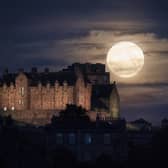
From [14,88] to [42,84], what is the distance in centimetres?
396

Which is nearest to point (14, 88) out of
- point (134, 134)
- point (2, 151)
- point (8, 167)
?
point (134, 134)

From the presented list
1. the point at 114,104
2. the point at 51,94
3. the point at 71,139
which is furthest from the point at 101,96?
the point at 71,139

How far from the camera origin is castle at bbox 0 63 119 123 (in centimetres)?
18838

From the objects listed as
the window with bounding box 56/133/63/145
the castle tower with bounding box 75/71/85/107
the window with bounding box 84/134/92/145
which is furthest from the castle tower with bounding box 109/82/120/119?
the window with bounding box 56/133/63/145

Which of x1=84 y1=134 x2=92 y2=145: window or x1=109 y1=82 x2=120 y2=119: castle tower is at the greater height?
x1=109 y1=82 x2=120 y2=119: castle tower

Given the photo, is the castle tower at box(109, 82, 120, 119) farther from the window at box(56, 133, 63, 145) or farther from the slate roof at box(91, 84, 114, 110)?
the window at box(56, 133, 63, 145)

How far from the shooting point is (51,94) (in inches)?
7594

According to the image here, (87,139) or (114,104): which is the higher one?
(114,104)

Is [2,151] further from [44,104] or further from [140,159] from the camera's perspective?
[44,104]

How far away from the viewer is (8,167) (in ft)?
366

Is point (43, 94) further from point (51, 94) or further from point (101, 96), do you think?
point (101, 96)

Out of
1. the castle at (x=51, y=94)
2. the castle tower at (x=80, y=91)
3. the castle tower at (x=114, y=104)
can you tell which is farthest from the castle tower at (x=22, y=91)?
the castle tower at (x=114, y=104)

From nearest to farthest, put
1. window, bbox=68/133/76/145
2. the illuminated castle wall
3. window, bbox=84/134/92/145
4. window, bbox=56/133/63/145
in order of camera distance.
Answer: window, bbox=56/133/63/145 → window, bbox=68/133/76/145 → window, bbox=84/134/92/145 → the illuminated castle wall

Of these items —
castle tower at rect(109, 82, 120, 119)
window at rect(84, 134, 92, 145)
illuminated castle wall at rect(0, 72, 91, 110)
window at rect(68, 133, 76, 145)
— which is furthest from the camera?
illuminated castle wall at rect(0, 72, 91, 110)
